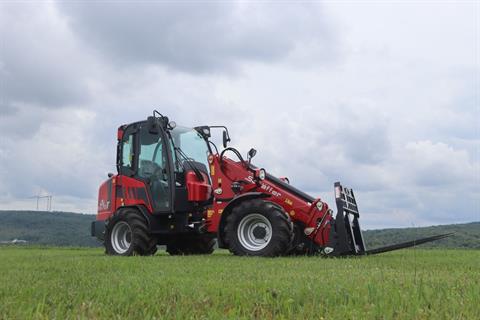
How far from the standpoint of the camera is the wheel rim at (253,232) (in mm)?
9961

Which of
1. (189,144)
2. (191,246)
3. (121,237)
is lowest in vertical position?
(191,246)

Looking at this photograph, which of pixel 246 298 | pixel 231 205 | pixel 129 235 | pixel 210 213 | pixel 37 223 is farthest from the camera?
pixel 37 223

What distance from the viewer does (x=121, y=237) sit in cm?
1237

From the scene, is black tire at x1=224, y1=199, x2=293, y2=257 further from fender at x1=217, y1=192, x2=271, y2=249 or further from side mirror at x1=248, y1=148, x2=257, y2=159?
side mirror at x1=248, y1=148, x2=257, y2=159

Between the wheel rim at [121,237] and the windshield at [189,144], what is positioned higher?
the windshield at [189,144]

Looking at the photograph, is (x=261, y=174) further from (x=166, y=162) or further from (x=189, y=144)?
(x=189, y=144)

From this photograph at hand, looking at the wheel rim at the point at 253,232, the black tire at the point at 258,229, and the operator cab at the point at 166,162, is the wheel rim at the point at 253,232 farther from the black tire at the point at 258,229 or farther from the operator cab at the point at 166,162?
the operator cab at the point at 166,162

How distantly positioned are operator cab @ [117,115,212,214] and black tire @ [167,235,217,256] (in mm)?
1453

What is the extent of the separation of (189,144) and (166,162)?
37.5 inches

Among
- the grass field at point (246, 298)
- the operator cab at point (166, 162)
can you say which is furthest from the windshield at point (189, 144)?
the grass field at point (246, 298)

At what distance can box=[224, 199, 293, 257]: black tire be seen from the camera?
9.52m

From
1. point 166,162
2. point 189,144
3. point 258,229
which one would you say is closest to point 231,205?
point 258,229

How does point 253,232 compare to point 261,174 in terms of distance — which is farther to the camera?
point 261,174

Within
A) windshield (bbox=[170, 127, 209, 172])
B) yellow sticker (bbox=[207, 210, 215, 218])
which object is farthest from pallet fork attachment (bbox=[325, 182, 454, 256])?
windshield (bbox=[170, 127, 209, 172])
